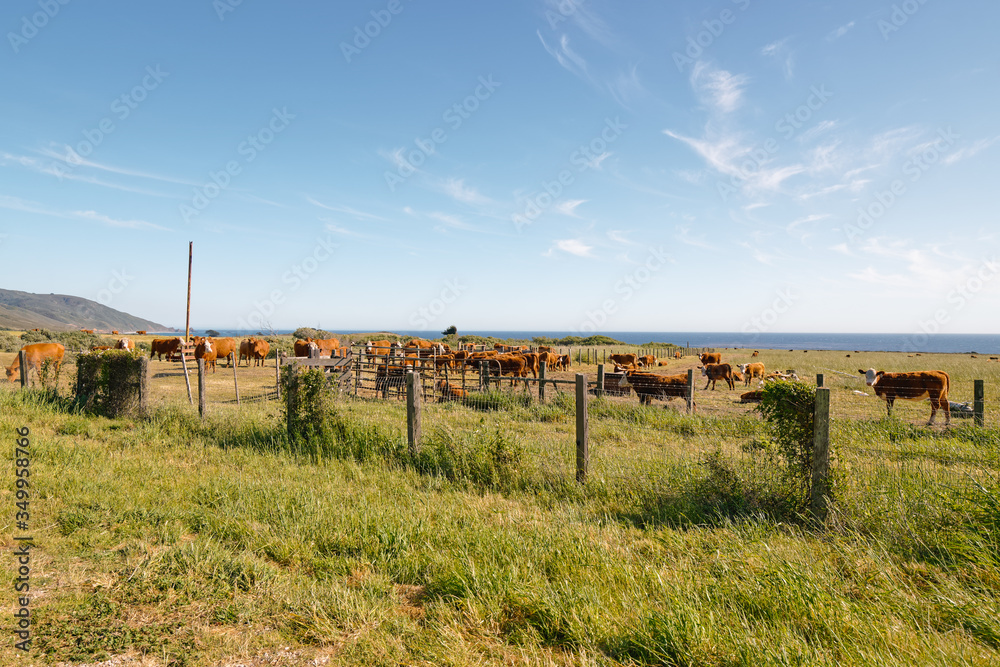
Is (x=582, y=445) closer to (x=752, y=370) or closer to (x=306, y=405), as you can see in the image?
(x=306, y=405)

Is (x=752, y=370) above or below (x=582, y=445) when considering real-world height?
below

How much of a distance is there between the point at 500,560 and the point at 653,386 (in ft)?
40.8

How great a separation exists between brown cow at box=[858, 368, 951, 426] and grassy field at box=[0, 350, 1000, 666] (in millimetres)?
6125

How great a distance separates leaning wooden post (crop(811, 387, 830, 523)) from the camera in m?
4.96

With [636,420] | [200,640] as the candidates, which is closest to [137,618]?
[200,640]

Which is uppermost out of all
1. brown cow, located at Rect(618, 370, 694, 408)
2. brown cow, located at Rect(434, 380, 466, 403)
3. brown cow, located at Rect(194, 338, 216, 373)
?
brown cow, located at Rect(194, 338, 216, 373)

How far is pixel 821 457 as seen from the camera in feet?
16.4

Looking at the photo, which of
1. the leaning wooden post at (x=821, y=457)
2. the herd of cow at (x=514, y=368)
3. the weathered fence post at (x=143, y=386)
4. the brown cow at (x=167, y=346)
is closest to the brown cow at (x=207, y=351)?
the herd of cow at (x=514, y=368)

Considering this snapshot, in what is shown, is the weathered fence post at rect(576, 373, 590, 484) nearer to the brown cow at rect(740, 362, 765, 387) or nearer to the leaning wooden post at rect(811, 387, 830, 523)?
the leaning wooden post at rect(811, 387, 830, 523)

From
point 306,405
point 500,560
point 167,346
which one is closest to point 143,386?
point 306,405

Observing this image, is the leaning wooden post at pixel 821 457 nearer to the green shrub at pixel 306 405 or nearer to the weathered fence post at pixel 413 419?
the weathered fence post at pixel 413 419

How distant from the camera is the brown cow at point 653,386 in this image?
50.2 feet

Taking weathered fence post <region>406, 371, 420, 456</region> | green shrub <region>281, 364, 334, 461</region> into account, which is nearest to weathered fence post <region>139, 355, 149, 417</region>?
green shrub <region>281, 364, 334, 461</region>

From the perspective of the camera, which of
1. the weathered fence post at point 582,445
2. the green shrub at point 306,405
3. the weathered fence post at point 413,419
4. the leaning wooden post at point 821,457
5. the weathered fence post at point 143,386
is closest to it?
the leaning wooden post at point 821,457
